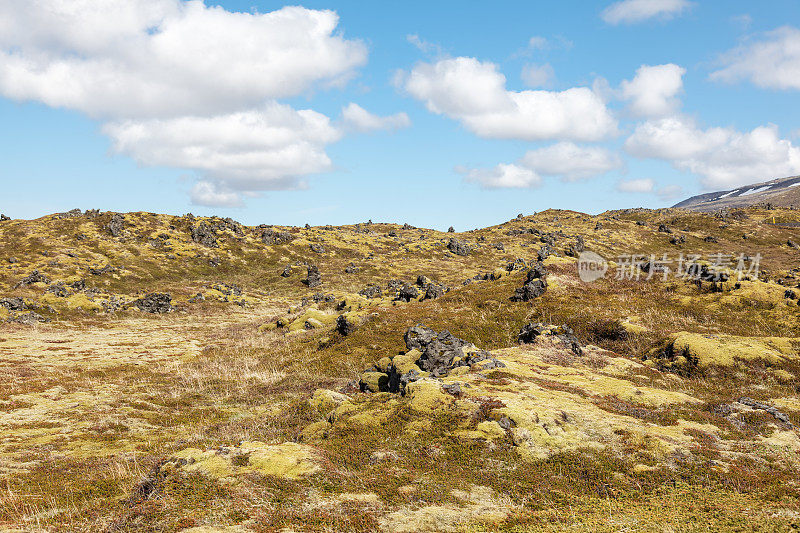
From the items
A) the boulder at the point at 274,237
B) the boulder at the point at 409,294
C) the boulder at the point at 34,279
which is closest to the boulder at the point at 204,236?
the boulder at the point at 274,237

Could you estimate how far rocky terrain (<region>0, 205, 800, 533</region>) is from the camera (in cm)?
1098

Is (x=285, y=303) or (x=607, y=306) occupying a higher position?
(x=607, y=306)

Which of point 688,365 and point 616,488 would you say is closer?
point 616,488

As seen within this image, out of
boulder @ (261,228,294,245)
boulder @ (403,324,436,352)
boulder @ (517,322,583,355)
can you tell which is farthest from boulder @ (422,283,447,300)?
boulder @ (261,228,294,245)

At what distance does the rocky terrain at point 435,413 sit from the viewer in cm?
1098

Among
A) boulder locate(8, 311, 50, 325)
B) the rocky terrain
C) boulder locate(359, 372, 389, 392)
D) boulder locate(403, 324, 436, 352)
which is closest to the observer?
the rocky terrain

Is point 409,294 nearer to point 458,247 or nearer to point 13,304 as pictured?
point 13,304

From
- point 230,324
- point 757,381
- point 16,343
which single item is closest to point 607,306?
point 757,381

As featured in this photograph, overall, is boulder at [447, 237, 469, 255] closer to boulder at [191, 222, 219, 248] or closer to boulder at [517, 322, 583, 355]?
boulder at [191, 222, 219, 248]

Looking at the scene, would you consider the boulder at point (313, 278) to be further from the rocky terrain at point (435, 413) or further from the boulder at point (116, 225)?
the boulder at point (116, 225)

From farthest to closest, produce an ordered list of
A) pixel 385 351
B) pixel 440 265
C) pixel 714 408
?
pixel 440 265 → pixel 385 351 → pixel 714 408

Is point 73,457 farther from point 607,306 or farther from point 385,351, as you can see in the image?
point 607,306

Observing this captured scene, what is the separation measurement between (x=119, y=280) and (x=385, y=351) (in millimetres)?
81070

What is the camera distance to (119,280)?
88188 millimetres
